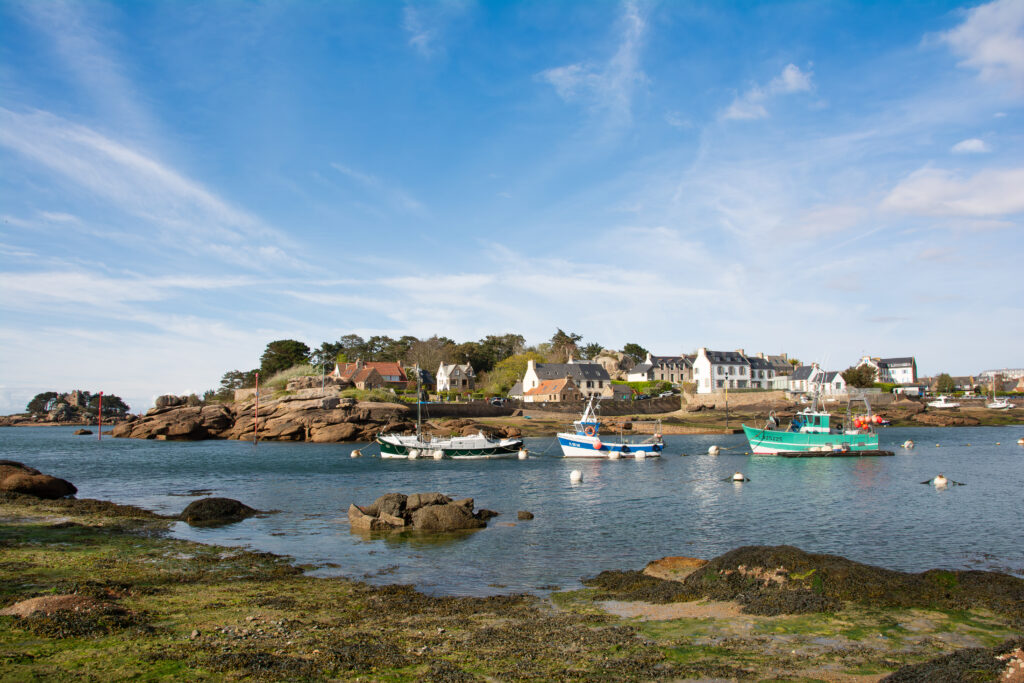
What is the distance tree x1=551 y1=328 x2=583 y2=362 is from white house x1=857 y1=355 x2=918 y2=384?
2742 inches

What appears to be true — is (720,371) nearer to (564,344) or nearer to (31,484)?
(564,344)

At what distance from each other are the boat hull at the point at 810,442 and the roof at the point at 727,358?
65005mm

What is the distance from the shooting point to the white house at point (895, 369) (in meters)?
163

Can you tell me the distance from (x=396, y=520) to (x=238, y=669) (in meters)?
15.7

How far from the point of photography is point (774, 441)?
64.2 metres

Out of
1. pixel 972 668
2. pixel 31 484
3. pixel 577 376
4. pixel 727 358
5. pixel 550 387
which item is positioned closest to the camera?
pixel 972 668

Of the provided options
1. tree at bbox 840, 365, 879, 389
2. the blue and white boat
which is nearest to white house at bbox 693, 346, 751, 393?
tree at bbox 840, 365, 879, 389

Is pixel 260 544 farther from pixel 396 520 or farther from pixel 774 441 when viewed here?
pixel 774 441

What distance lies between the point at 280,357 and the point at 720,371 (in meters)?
88.4

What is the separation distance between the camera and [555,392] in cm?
11969

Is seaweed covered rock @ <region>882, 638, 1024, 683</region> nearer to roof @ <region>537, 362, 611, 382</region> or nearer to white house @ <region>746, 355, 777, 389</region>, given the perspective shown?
roof @ <region>537, 362, 611, 382</region>

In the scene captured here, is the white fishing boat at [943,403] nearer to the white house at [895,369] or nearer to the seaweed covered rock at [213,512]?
the white house at [895,369]

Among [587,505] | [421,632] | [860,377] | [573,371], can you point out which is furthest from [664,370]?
[421,632]

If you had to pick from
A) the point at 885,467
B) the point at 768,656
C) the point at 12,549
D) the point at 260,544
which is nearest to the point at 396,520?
the point at 260,544
